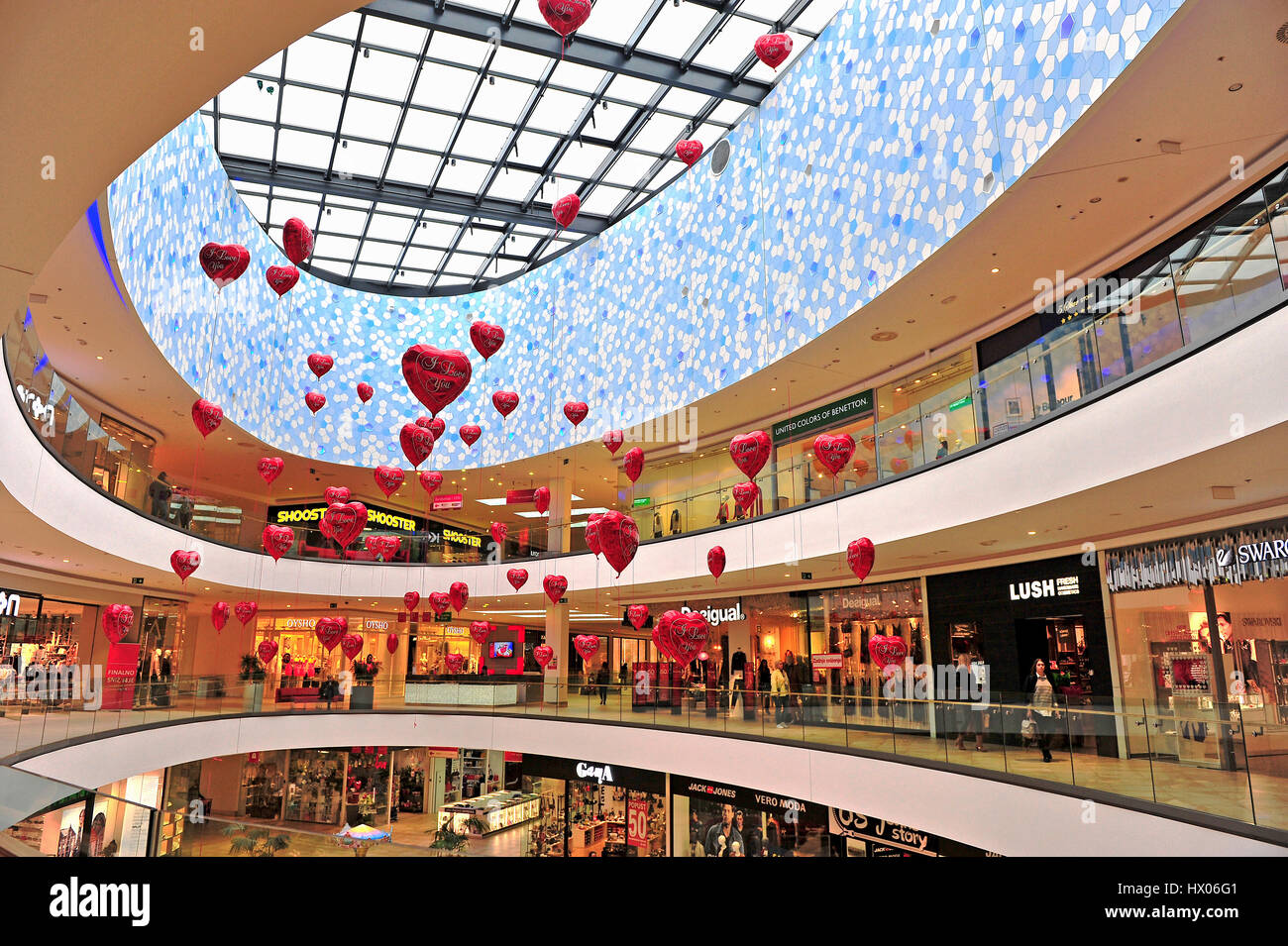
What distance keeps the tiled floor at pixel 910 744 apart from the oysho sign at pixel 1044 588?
11.8ft

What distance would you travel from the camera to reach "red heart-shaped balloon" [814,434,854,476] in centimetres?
1270

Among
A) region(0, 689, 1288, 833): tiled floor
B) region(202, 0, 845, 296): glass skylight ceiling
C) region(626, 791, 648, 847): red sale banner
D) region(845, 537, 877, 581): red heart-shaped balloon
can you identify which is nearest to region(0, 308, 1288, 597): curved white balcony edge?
region(845, 537, 877, 581): red heart-shaped balloon

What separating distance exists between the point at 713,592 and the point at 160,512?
12280mm

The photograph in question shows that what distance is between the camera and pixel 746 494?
16.1 meters

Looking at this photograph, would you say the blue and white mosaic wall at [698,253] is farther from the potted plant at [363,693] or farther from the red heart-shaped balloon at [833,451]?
the potted plant at [363,693]

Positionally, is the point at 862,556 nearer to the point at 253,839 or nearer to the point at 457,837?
the point at 253,839

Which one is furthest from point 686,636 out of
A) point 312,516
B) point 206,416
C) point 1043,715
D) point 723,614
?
point 312,516

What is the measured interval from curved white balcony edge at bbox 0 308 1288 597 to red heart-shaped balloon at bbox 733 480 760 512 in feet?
1.42

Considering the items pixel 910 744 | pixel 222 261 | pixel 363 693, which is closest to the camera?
pixel 222 261

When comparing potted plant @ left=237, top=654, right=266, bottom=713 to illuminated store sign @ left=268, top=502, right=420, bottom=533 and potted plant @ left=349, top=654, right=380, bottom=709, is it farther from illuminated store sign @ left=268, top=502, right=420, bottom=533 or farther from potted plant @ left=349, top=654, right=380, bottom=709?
illuminated store sign @ left=268, top=502, right=420, bottom=533

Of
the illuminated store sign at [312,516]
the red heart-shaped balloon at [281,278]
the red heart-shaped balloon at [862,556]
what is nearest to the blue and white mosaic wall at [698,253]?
the red heart-shaped balloon at [281,278]

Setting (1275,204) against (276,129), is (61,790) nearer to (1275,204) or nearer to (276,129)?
(1275,204)

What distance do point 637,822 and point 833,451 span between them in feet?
36.2
